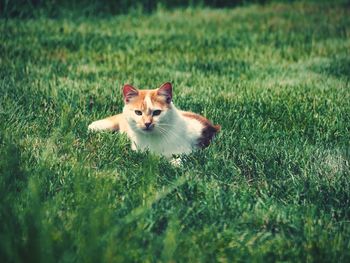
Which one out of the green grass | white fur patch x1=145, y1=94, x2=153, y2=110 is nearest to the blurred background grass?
the green grass

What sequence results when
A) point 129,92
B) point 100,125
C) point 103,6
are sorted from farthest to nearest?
1. point 103,6
2. point 100,125
3. point 129,92

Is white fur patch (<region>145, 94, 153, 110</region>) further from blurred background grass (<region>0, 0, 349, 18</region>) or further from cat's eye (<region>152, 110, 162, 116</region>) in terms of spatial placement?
blurred background grass (<region>0, 0, 349, 18</region>)

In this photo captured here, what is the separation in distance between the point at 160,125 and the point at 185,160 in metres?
0.35

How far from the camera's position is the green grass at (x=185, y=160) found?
96.2 inches

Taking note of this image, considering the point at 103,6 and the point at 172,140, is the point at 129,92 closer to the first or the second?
the point at 172,140

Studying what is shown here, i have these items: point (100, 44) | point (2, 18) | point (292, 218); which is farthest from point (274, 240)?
point (2, 18)

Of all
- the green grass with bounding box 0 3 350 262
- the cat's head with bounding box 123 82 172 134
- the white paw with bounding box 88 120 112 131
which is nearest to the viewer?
the green grass with bounding box 0 3 350 262

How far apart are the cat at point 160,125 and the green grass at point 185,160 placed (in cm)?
14

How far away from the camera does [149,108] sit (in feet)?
12.1

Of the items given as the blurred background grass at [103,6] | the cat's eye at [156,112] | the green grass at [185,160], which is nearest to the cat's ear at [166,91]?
the cat's eye at [156,112]

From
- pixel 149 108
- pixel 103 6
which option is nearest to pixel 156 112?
pixel 149 108

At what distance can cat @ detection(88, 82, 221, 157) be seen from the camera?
→ 3.69m

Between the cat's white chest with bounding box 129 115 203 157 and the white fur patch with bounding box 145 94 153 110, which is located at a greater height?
the white fur patch with bounding box 145 94 153 110

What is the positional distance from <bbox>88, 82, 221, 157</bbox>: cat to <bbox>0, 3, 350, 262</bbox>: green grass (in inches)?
5.3
